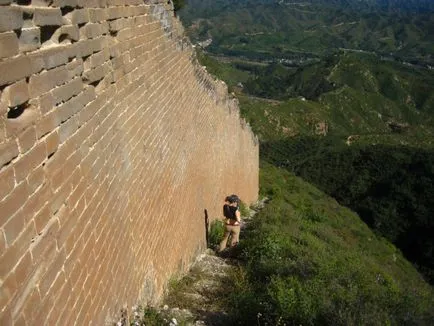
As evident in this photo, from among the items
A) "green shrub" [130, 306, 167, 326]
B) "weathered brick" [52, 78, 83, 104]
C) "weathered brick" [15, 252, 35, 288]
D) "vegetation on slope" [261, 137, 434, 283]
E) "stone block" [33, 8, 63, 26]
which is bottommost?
"vegetation on slope" [261, 137, 434, 283]

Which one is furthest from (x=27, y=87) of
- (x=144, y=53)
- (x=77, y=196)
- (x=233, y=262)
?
(x=233, y=262)

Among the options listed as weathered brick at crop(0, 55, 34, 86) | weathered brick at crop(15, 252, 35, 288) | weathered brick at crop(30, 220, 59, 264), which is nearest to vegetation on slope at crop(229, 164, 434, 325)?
weathered brick at crop(30, 220, 59, 264)

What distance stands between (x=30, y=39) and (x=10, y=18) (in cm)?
28

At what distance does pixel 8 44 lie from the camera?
2564 mm

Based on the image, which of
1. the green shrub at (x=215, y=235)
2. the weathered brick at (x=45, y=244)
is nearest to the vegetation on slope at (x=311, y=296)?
the green shrub at (x=215, y=235)

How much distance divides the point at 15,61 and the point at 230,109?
1013 centimetres

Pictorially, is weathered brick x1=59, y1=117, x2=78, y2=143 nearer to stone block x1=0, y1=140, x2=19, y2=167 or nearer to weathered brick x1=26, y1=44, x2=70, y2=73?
weathered brick x1=26, y1=44, x2=70, y2=73

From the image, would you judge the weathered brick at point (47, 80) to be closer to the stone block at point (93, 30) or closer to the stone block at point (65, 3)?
the stone block at point (65, 3)

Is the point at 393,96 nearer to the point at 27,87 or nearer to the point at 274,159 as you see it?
the point at 274,159

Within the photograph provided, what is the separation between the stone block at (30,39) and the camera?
2.79 m

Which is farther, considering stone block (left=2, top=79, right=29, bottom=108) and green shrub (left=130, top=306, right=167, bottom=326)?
green shrub (left=130, top=306, right=167, bottom=326)

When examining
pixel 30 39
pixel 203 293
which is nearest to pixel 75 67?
pixel 30 39

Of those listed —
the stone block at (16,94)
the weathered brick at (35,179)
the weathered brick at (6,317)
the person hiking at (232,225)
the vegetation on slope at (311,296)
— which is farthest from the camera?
the person hiking at (232,225)

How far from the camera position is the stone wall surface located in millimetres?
2670
